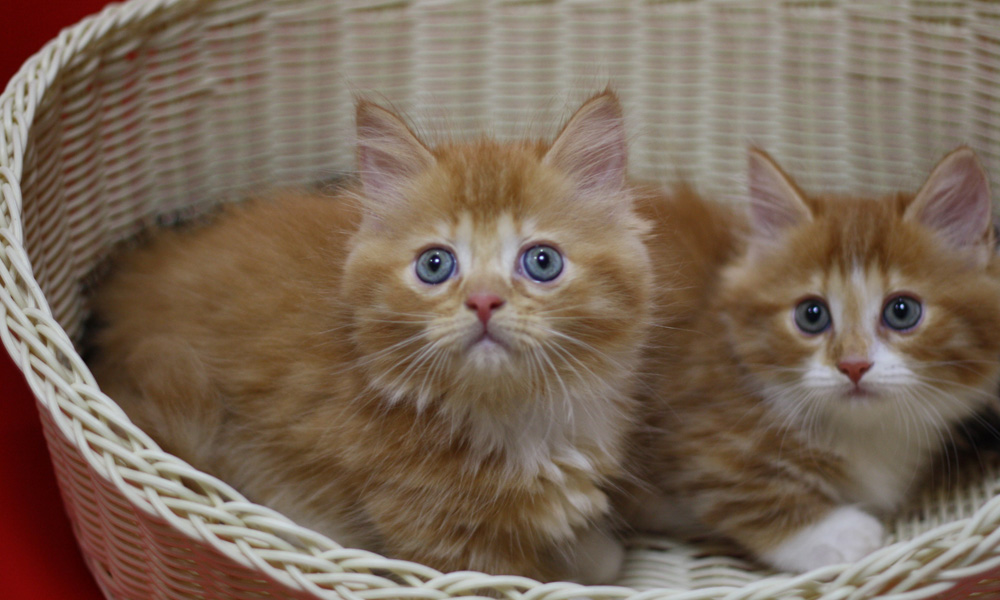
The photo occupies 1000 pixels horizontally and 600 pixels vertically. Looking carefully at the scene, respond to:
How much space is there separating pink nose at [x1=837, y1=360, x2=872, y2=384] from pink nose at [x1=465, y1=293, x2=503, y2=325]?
0.64 meters

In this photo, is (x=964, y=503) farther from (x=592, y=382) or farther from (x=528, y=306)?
(x=528, y=306)

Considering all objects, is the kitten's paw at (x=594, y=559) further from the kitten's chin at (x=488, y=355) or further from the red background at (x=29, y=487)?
the red background at (x=29, y=487)

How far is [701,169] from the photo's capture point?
2.50 meters

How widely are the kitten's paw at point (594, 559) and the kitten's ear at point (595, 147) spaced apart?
64 cm

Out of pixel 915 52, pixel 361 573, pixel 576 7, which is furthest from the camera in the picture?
pixel 576 7

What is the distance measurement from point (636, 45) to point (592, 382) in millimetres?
1288

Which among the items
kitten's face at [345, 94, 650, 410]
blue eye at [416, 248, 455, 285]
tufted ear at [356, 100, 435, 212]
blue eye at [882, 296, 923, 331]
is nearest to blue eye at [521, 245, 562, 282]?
kitten's face at [345, 94, 650, 410]

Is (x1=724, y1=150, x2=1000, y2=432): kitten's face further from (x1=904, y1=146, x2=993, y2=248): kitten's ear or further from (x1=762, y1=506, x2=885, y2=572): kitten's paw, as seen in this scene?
(x1=762, y1=506, x2=885, y2=572): kitten's paw

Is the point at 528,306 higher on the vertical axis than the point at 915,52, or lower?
lower

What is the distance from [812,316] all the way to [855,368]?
5.8 inches

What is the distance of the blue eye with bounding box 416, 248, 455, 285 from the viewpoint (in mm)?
1442

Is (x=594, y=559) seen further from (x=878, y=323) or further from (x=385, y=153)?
(x=385, y=153)

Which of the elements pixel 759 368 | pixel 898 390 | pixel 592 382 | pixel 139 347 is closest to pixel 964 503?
pixel 898 390

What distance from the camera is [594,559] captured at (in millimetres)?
1731
